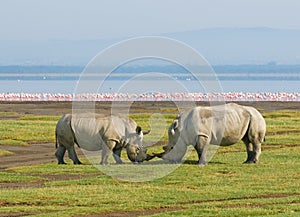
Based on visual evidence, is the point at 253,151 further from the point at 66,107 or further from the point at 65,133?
the point at 66,107

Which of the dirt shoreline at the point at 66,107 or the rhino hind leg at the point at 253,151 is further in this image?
the dirt shoreline at the point at 66,107

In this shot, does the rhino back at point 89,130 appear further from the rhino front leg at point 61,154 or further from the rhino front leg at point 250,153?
the rhino front leg at point 250,153

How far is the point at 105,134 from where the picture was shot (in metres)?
30.7

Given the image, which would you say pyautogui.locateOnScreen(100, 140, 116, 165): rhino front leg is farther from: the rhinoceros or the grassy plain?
the grassy plain

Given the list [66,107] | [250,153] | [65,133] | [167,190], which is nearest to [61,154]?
[65,133]

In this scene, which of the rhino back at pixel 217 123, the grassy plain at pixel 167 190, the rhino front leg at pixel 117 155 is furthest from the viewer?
the rhino front leg at pixel 117 155

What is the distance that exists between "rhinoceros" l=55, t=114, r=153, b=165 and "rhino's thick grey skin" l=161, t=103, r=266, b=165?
3.10ft

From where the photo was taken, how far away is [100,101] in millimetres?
93750

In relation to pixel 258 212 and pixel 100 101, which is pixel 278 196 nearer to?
pixel 258 212

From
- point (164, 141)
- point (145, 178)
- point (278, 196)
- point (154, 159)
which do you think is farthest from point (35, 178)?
point (164, 141)

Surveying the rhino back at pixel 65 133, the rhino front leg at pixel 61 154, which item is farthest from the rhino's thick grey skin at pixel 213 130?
the rhino front leg at pixel 61 154

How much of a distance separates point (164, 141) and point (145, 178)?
54.2ft

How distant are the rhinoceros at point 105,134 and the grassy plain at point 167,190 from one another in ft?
2.64

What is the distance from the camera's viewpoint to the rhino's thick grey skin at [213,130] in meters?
30.4
